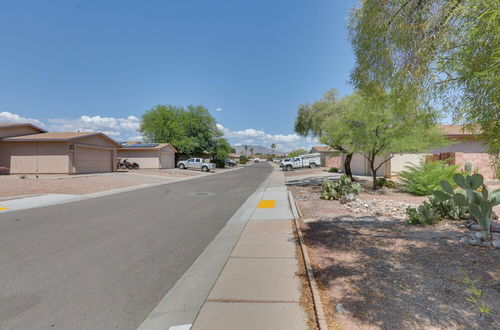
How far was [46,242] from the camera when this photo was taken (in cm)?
520

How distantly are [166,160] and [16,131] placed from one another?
54.2 feet

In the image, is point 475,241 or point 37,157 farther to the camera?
point 37,157

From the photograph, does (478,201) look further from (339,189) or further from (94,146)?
(94,146)

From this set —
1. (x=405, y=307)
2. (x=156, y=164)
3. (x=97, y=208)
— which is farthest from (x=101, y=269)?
(x=156, y=164)

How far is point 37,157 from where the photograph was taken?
2044 centimetres

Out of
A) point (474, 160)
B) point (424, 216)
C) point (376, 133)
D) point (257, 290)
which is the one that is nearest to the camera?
point (257, 290)

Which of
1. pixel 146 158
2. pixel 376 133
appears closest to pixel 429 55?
pixel 376 133

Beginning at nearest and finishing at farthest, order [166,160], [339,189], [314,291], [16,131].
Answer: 1. [314,291]
2. [339,189]
3. [16,131]
4. [166,160]

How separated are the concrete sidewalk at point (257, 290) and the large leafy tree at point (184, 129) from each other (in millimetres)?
37757

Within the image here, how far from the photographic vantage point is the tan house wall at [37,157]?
20.3 m

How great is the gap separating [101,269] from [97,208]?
5.98 metres

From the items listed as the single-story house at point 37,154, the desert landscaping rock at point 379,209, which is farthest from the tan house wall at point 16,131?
the desert landscaping rock at point 379,209

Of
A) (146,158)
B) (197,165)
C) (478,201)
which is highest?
(146,158)

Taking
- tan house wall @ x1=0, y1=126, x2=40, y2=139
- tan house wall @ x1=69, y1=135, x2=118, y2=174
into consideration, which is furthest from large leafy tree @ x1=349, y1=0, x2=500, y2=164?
tan house wall @ x1=0, y1=126, x2=40, y2=139
